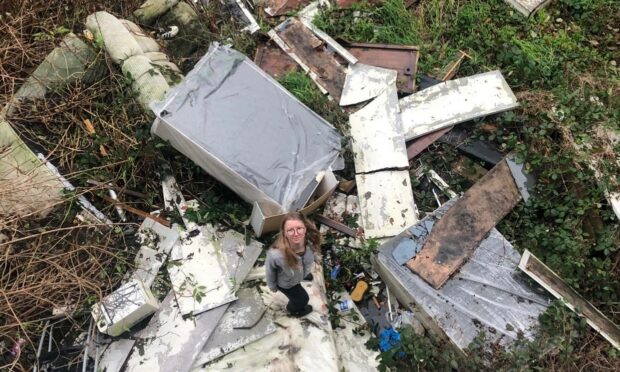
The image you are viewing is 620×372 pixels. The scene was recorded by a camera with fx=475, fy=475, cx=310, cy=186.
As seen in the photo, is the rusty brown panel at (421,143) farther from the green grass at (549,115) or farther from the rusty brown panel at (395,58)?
the rusty brown panel at (395,58)

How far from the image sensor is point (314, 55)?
5113 mm

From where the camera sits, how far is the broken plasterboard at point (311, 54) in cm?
496

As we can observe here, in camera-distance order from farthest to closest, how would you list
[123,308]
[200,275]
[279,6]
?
[279,6], [200,275], [123,308]

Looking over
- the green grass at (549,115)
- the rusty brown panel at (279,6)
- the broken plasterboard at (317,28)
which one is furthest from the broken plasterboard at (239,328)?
the rusty brown panel at (279,6)

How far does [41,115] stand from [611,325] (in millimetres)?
5150

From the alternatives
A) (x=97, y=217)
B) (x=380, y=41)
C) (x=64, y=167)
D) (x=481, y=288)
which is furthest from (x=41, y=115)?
(x=481, y=288)

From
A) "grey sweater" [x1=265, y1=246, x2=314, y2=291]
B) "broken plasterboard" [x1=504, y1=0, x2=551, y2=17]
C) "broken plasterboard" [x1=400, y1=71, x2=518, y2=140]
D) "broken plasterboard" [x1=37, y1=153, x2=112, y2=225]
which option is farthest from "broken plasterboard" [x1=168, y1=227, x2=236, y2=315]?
"broken plasterboard" [x1=504, y1=0, x2=551, y2=17]

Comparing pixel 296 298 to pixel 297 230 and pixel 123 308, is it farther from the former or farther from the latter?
pixel 123 308

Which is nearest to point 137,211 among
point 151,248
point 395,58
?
point 151,248

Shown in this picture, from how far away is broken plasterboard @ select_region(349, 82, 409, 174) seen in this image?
14.4 ft

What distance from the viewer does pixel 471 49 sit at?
5113 millimetres

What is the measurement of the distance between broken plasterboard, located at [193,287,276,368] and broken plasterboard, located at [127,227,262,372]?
48mm

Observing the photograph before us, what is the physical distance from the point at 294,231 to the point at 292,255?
0.60 ft

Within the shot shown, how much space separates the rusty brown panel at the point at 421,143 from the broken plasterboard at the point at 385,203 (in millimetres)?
244
